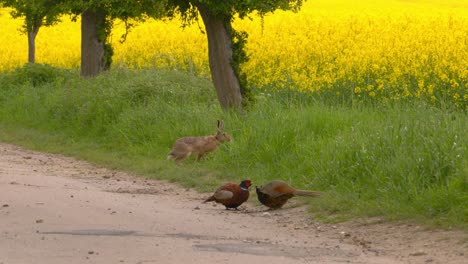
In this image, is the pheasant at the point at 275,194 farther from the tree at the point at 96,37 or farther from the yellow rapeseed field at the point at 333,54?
the tree at the point at 96,37

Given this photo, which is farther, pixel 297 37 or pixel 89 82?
pixel 297 37

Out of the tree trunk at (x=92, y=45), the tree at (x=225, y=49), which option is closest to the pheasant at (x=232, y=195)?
the tree at (x=225, y=49)

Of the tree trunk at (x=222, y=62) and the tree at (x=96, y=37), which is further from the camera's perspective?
the tree at (x=96, y=37)

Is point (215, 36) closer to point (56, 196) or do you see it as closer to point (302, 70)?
point (302, 70)

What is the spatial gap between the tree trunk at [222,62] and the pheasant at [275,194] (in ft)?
24.2

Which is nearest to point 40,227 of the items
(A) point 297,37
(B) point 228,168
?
(B) point 228,168

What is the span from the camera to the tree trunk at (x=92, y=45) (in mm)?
27547

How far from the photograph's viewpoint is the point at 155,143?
17.9m

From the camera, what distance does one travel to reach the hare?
51.2 feet

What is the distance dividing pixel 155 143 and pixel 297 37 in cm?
1385

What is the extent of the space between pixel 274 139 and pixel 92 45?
13.8m

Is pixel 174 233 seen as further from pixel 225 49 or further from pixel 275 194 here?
pixel 225 49

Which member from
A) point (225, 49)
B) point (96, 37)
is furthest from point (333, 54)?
point (225, 49)

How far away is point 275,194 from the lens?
11.9 meters
